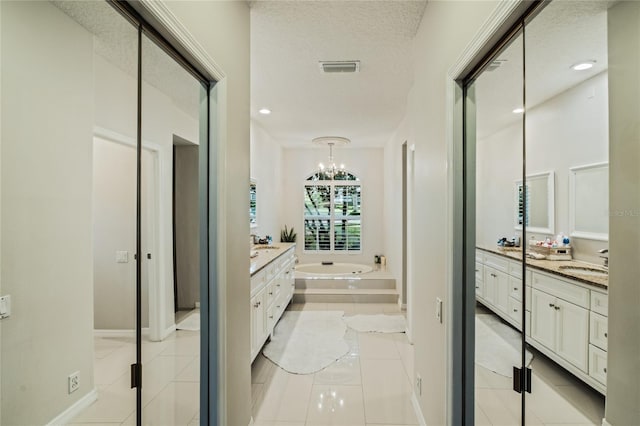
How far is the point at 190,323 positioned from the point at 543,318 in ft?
4.85

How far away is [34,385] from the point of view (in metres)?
0.74

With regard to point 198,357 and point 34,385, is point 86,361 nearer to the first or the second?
point 34,385

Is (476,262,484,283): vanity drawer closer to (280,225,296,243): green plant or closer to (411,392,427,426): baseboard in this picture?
(411,392,427,426): baseboard

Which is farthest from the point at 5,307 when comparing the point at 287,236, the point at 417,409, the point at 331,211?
the point at 331,211

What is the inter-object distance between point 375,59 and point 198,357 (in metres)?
2.64

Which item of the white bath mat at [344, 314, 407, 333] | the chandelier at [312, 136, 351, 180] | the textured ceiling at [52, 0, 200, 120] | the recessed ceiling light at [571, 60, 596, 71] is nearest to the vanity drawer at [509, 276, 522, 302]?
the recessed ceiling light at [571, 60, 596, 71]

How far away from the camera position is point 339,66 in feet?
9.61

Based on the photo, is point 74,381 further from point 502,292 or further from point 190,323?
point 502,292

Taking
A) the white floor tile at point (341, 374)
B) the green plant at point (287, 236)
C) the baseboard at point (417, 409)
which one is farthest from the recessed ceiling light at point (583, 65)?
the green plant at point (287, 236)

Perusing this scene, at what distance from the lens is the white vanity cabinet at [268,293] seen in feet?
9.30

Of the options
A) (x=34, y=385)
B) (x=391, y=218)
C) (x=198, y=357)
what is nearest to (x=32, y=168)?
(x=34, y=385)

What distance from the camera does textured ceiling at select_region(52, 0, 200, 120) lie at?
916 millimetres

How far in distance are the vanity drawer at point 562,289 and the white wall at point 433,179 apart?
577mm

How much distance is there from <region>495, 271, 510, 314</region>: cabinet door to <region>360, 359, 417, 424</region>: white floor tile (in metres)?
1.40
